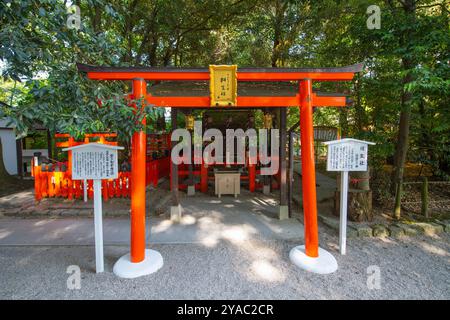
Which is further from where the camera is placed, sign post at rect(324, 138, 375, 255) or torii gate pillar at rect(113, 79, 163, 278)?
sign post at rect(324, 138, 375, 255)

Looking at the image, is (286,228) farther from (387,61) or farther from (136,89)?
(387,61)

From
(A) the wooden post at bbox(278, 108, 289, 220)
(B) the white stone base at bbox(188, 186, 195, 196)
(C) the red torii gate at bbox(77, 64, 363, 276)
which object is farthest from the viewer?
(B) the white stone base at bbox(188, 186, 195, 196)

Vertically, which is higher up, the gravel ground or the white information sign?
the white information sign

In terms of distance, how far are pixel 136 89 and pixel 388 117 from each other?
6696 millimetres

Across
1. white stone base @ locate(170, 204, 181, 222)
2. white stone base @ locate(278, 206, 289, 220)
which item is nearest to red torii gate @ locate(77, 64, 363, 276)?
white stone base @ locate(278, 206, 289, 220)

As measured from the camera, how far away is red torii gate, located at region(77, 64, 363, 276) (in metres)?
3.52

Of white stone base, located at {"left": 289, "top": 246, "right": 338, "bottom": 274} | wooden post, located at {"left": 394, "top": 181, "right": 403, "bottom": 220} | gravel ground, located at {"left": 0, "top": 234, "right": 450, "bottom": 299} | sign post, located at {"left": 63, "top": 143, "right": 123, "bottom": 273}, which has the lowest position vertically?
gravel ground, located at {"left": 0, "top": 234, "right": 450, "bottom": 299}

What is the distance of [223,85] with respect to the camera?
3.62 meters

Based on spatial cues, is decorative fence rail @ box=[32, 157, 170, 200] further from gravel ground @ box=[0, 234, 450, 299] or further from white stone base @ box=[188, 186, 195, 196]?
gravel ground @ box=[0, 234, 450, 299]

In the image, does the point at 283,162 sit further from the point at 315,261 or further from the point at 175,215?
the point at 175,215

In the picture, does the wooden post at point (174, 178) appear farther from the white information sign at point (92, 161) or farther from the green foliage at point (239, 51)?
the white information sign at point (92, 161)

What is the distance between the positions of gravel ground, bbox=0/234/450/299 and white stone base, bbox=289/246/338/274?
97mm

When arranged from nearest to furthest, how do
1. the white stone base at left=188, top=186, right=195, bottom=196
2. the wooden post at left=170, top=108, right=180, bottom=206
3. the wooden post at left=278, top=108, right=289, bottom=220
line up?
the wooden post at left=278, top=108, right=289, bottom=220, the wooden post at left=170, top=108, right=180, bottom=206, the white stone base at left=188, top=186, right=195, bottom=196

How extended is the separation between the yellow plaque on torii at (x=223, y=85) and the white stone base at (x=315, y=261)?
8.61 feet
